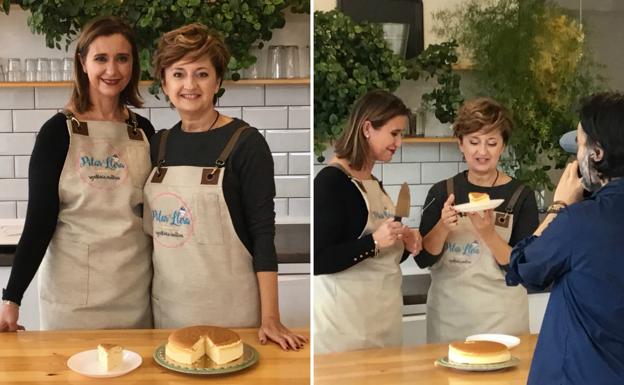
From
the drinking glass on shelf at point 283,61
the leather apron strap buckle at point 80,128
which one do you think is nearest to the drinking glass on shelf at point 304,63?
the drinking glass on shelf at point 283,61

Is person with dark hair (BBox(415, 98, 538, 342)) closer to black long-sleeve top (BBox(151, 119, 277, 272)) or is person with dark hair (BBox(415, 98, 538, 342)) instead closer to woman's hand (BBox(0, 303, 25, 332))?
black long-sleeve top (BBox(151, 119, 277, 272))

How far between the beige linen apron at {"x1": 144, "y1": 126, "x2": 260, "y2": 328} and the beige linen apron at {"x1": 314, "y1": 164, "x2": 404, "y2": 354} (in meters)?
0.40

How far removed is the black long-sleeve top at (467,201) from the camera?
0.66 metres

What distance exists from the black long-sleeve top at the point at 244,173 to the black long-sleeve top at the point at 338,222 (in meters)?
0.39

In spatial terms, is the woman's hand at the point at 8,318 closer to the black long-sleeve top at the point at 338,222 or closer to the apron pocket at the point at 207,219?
the apron pocket at the point at 207,219

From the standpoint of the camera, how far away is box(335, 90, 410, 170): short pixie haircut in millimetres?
698

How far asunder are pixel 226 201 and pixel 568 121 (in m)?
0.59

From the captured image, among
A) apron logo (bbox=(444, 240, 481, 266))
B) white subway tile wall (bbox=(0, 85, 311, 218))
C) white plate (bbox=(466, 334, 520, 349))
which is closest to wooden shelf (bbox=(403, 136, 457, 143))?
apron logo (bbox=(444, 240, 481, 266))

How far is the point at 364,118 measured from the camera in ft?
2.31

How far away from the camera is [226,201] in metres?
1.09

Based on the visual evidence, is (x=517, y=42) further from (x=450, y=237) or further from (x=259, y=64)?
(x=259, y=64)

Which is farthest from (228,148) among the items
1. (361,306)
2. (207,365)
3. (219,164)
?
(361,306)

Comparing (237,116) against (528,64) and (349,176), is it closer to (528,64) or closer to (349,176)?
(349,176)

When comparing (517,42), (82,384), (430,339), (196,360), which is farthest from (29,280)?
(517,42)
